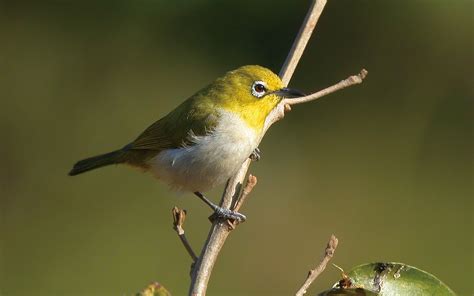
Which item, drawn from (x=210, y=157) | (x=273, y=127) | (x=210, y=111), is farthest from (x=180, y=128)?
(x=273, y=127)

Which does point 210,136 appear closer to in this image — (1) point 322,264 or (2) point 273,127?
(1) point 322,264

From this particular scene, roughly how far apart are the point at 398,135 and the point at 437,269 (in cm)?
159

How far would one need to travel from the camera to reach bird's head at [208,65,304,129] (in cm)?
275

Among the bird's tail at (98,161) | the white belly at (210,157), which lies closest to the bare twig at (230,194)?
the white belly at (210,157)

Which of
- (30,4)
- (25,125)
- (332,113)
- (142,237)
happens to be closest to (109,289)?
(142,237)

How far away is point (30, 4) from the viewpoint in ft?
22.9

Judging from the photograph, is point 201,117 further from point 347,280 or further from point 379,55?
point 379,55

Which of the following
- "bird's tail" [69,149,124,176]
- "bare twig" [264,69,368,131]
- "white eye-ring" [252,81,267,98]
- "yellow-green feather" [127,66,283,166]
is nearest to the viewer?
"bare twig" [264,69,368,131]

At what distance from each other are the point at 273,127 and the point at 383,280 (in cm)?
506

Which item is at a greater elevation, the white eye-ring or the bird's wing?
the white eye-ring

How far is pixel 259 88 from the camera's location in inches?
109

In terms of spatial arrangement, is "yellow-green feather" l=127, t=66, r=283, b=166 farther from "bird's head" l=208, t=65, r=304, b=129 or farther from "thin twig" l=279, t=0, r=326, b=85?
"thin twig" l=279, t=0, r=326, b=85

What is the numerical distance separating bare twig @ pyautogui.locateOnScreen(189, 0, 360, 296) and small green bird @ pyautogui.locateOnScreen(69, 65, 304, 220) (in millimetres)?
98

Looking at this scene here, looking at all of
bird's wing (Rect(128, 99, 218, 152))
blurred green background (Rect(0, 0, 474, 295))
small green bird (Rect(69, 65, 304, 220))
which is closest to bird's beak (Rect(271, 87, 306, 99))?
small green bird (Rect(69, 65, 304, 220))
